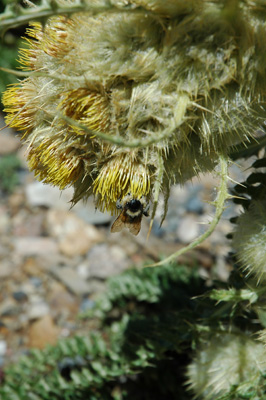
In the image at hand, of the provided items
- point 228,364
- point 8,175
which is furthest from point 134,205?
point 8,175

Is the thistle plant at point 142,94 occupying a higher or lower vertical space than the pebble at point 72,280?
higher

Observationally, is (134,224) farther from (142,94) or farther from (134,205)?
(142,94)

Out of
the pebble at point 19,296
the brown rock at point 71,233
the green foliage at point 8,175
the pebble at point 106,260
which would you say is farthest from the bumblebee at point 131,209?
the green foliage at point 8,175

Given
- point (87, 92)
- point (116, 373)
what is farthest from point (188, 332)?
point (87, 92)

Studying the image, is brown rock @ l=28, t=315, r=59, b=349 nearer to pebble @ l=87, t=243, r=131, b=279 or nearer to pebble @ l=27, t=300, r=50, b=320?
pebble @ l=27, t=300, r=50, b=320

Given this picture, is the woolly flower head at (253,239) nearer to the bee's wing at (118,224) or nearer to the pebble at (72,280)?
the bee's wing at (118,224)

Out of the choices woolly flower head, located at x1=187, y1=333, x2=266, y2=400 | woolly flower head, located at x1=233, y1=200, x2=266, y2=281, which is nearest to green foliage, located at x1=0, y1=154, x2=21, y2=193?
woolly flower head, located at x1=187, y1=333, x2=266, y2=400
